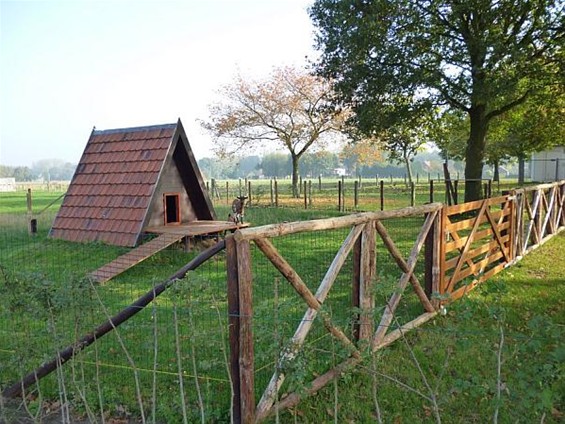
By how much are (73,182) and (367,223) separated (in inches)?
443

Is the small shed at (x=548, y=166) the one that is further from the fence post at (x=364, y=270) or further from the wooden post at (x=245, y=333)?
the wooden post at (x=245, y=333)

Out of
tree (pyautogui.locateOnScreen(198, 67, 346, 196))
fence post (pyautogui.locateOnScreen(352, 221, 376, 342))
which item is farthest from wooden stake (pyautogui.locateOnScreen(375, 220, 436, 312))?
tree (pyautogui.locateOnScreen(198, 67, 346, 196))

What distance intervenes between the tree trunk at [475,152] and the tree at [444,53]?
3 centimetres

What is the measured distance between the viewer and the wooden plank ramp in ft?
27.9

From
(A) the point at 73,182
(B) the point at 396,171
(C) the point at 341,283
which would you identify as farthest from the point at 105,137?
(B) the point at 396,171

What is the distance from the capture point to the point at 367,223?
468 centimetres

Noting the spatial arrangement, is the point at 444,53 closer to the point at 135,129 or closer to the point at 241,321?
the point at 135,129

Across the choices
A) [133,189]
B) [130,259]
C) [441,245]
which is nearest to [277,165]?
[133,189]

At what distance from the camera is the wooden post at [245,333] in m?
3.34

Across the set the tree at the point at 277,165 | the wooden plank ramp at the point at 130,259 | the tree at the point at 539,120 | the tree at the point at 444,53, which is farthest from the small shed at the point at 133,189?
the tree at the point at 277,165

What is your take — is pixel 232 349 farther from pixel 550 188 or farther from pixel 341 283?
pixel 550 188

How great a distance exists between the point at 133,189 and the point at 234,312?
30.0 ft

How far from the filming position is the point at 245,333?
3363mm

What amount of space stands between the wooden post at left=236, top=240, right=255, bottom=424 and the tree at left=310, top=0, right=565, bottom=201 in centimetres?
1170
